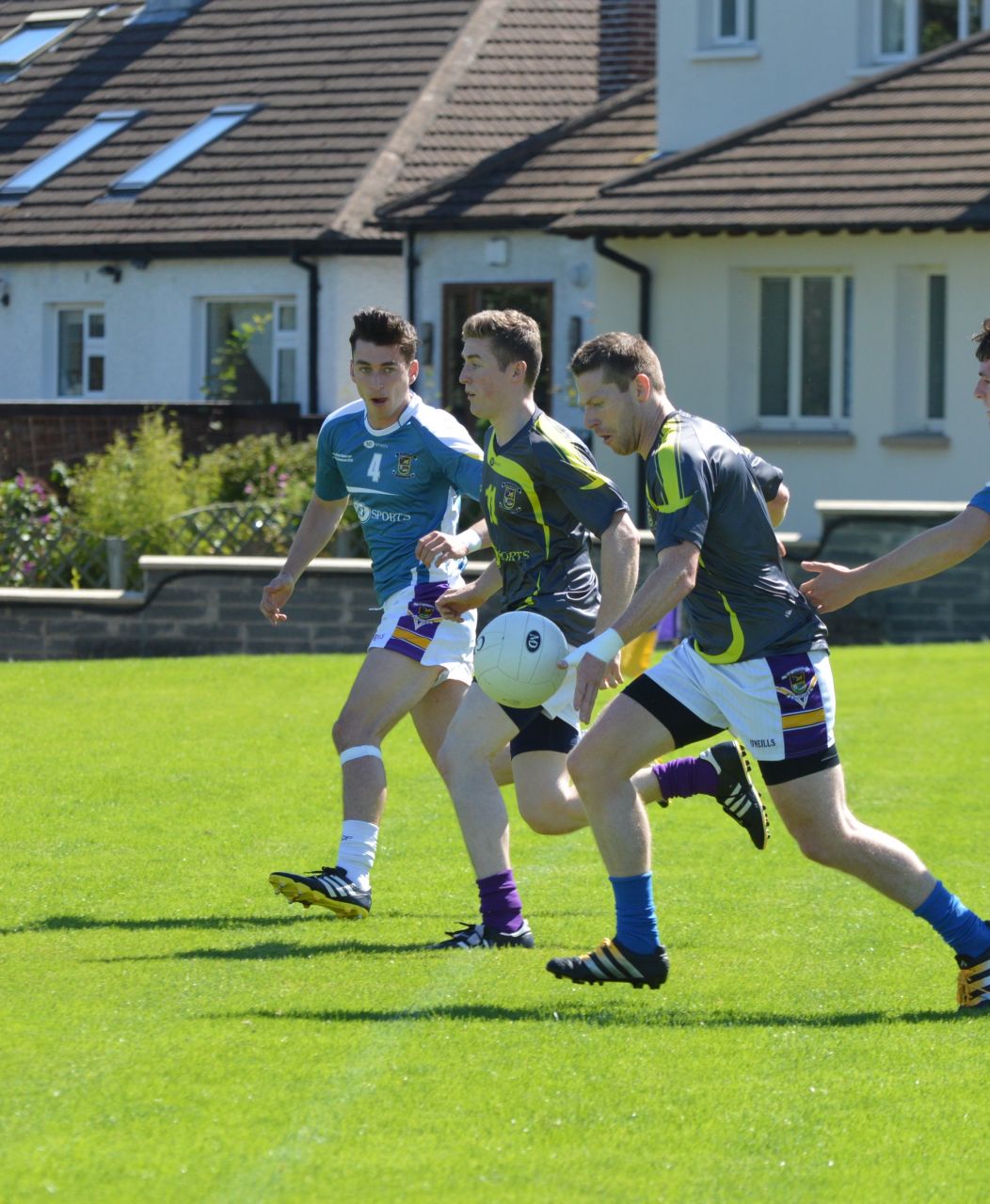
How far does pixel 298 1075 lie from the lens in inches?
234

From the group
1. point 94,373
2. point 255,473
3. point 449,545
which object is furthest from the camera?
point 94,373

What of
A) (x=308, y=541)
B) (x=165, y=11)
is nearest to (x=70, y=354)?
(x=165, y=11)

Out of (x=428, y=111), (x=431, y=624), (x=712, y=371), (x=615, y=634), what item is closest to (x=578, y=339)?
(x=712, y=371)

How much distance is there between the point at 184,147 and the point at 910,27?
10.8 m

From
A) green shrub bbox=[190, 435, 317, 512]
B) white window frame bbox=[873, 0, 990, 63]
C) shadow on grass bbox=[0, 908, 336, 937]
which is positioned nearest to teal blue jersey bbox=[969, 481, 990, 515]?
shadow on grass bbox=[0, 908, 336, 937]

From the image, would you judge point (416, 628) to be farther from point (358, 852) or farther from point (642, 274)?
point (642, 274)

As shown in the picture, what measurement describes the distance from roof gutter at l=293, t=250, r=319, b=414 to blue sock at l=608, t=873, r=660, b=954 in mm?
22570

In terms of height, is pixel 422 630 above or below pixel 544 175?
below

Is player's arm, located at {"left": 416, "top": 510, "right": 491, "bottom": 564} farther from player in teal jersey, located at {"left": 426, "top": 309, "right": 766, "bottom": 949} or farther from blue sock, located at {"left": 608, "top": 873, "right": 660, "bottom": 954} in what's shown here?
blue sock, located at {"left": 608, "top": 873, "right": 660, "bottom": 954}

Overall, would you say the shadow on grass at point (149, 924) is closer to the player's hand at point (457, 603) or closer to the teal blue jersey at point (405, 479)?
the player's hand at point (457, 603)

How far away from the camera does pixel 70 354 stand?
104 feet

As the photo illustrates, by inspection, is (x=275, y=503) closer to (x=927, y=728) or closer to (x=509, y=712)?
(x=927, y=728)

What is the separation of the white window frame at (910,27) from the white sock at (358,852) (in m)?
20.1

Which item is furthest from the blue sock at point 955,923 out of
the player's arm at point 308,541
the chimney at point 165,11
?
the chimney at point 165,11
